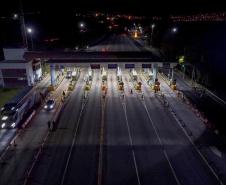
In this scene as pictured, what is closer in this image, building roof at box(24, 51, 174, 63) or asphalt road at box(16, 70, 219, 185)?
asphalt road at box(16, 70, 219, 185)

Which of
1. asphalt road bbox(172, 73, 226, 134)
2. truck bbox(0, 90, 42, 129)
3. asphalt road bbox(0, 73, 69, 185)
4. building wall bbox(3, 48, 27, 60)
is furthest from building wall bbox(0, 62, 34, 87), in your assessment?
asphalt road bbox(172, 73, 226, 134)

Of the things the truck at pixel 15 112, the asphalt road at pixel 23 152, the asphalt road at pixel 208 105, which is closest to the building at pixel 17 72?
the truck at pixel 15 112

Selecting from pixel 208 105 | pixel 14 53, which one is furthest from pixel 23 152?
pixel 14 53

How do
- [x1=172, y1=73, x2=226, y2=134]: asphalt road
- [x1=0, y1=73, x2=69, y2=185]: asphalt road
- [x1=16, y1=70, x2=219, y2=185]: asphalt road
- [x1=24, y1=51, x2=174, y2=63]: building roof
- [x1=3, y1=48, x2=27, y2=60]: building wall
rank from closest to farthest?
[x1=16, y1=70, x2=219, y2=185]: asphalt road → [x1=0, y1=73, x2=69, y2=185]: asphalt road → [x1=172, y1=73, x2=226, y2=134]: asphalt road → [x1=24, y1=51, x2=174, y2=63]: building roof → [x1=3, y1=48, x2=27, y2=60]: building wall

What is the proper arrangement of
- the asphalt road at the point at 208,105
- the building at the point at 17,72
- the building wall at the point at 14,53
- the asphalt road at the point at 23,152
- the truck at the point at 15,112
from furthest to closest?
1. the building wall at the point at 14,53
2. the building at the point at 17,72
3. the asphalt road at the point at 208,105
4. the truck at the point at 15,112
5. the asphalt road at the point at 23,152

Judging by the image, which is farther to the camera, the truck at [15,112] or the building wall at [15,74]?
the building wall at [15,74]

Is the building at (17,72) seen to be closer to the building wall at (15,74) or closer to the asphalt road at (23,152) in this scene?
the building wall at (15,74)

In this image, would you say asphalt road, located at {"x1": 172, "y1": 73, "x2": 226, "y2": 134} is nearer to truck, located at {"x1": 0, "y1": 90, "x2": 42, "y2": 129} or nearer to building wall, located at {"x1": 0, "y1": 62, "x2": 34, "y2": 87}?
truck, located at {"x1": 0, "y1": 90, "x2": 42, "y2": 129}

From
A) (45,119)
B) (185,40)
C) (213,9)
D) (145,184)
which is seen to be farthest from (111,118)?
(185,40)

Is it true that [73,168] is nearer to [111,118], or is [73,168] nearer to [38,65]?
[111,118]
